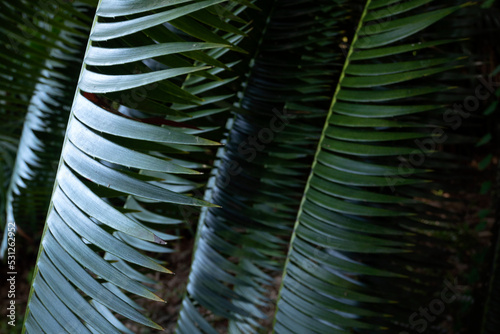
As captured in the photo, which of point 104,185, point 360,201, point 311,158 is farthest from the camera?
point 311,158

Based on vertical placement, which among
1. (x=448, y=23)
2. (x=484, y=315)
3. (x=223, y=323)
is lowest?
(x=223, y=323)

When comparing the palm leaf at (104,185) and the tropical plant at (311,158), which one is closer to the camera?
the palm leaf at (104,185)

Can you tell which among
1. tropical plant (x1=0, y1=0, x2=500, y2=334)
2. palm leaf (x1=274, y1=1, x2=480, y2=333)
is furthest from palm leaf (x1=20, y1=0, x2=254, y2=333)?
palm leaf (x1=274, y1=1, x2=480, y2=333)

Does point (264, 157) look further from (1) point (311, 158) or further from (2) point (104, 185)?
(2) point (104, 185)

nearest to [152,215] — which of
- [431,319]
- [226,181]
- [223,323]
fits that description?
[226,181]

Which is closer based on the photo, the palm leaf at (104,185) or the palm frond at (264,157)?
the palm leaf at (104,185)

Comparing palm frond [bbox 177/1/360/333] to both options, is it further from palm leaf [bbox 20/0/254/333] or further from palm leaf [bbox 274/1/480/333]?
palm leaf [bbox 20/0/254/333]

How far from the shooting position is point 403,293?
28.0 inches

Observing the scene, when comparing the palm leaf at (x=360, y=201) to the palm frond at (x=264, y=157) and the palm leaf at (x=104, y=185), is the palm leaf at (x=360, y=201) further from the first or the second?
the palm leaf at (x=104, y=185)

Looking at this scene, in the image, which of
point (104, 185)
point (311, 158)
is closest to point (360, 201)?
point (311, 158)

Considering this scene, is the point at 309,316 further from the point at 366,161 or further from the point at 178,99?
the point at 178,99

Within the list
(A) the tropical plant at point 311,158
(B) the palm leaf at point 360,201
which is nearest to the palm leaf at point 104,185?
(A) the tropical plant at point 311,158

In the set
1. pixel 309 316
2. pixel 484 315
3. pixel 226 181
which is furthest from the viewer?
pixel 484 315

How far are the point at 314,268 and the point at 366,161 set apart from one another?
208mm
